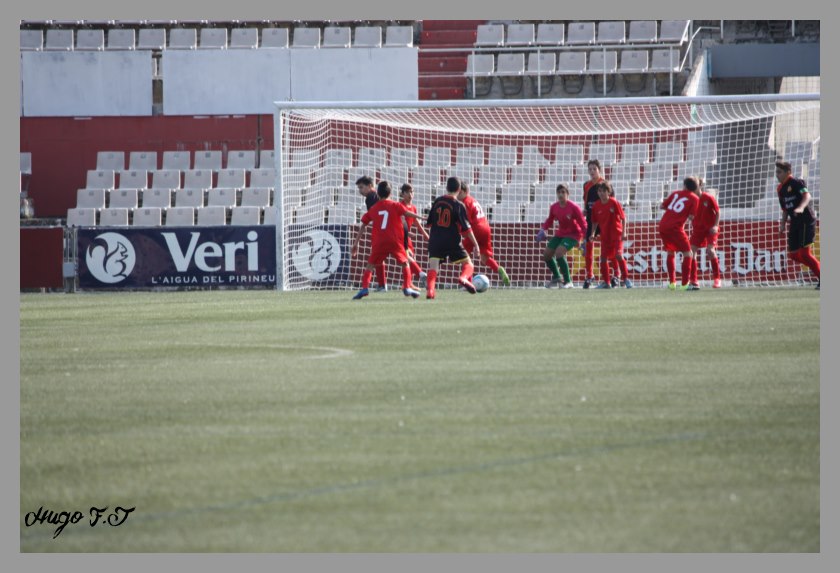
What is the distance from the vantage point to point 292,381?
32.6 ft

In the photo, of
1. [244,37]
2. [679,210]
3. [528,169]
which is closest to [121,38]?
[244,37]

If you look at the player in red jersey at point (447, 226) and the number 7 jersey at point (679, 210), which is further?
the number 7 jersey at point (679, 210)

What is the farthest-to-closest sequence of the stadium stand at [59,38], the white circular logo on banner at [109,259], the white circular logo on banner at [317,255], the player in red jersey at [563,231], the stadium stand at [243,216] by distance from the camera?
the stadium stand at [59,38]
the stadium stand at [243,216]
the white circular logo on banner at [109,259]
the white circular logo on banner at [317,255]
the player in red jersey at [563,231]

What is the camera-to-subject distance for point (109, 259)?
2445 cm

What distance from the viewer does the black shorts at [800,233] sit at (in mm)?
19559

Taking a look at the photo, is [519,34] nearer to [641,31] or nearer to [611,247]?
[641,31]

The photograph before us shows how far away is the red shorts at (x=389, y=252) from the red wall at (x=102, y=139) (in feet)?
35.8

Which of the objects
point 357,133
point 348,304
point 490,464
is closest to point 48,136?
point 357,133

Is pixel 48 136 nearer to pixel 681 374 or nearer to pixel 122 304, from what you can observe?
pixel 122 304

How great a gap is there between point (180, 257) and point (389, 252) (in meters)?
6.44

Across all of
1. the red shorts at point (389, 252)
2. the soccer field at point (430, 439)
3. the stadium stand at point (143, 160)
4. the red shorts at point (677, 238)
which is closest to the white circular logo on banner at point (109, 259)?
the stadium stand at point (143, 160)

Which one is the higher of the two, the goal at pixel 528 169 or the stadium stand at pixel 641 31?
the stadium stand at pixel 641 31

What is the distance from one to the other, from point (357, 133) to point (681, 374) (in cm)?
1777

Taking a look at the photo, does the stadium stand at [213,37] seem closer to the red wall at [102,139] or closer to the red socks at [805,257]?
the red wall at [102,139]
